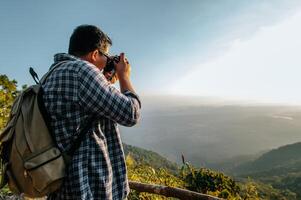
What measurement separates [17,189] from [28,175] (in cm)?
17

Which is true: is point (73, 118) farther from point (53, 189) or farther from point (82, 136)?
point (53, 189)

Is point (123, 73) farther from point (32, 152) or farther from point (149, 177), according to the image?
point (149, 177)

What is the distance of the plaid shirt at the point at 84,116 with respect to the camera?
188 cm

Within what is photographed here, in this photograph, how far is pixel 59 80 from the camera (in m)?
1.93

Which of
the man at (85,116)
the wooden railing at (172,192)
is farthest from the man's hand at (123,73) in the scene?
the wooden railing at (172,192)

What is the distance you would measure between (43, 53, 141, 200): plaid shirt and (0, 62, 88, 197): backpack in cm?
6

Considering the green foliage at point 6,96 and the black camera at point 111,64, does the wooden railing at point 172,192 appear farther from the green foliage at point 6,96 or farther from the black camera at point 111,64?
the green foliage at point 6,96

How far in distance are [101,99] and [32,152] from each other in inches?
18.4

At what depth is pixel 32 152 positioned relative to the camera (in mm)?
1753

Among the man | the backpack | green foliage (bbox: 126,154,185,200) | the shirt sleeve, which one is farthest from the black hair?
green foliage (bbox: 126,154,185,200)

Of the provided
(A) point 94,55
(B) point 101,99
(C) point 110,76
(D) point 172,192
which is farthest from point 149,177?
(B) point 101,99

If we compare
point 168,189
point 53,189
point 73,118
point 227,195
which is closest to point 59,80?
point 73,118

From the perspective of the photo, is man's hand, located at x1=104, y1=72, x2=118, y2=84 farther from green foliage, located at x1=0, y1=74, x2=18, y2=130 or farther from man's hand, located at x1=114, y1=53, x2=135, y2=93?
green foliage, located at x1=0, y1=74, x2=18, y2=130

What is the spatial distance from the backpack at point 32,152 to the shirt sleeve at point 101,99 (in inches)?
7.3
